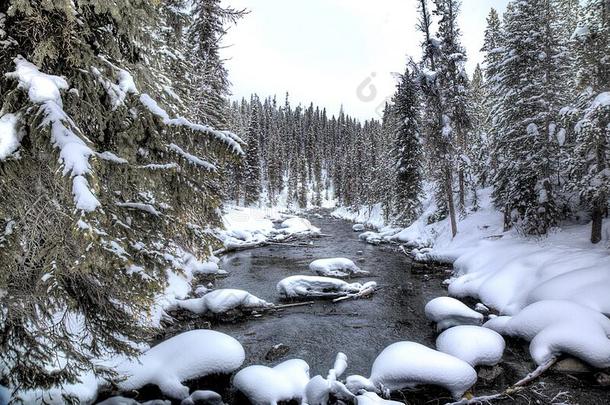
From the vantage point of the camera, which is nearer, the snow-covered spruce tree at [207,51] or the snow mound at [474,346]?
the snow mound at [474,346]

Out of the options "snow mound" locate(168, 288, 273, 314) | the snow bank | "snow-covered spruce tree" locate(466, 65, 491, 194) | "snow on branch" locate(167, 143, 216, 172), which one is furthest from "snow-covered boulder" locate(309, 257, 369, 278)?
"snow on branch" locate(167, 143, 216, 172)

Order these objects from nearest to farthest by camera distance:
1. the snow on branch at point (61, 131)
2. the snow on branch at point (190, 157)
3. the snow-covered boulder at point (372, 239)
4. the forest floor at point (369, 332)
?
1. the snow on branch at point (61, 131)
2. the snow on branch at point (190, 157)
3. the forest floor at point (369, 332)
4. the snow-covered boulder at point (372, 239)

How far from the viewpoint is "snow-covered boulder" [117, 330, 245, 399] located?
7152 millimetres

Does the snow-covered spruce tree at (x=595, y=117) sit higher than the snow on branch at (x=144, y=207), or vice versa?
the snow-covered spruce tree at (x=595, y=117)

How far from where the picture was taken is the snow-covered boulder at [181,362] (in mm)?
7152

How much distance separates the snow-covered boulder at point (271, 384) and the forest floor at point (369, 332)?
78 centimetres

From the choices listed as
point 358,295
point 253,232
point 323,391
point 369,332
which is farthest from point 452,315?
point 253,232

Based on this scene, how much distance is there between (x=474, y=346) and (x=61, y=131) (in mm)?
9344

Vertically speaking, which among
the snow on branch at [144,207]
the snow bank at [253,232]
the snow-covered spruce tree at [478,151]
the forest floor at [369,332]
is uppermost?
the snow-covered spruce tree at [478,151]

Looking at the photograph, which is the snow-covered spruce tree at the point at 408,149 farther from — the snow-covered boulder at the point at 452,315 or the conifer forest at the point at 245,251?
the snow-covered boulder at the point at 452,315

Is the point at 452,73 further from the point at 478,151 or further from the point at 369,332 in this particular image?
the point at 369,332

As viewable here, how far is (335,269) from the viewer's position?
18.3 m

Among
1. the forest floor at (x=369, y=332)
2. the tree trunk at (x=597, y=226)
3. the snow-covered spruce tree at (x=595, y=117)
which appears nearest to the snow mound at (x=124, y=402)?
the forest floor at (x=369, y=332)

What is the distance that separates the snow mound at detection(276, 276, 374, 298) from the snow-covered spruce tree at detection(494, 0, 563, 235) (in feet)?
32.3
